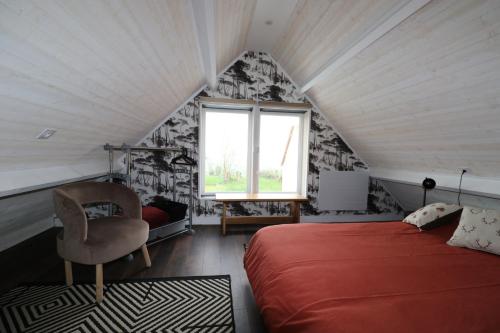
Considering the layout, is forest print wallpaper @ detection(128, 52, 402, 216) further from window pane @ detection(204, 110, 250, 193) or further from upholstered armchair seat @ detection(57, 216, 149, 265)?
upholstered armchair seat @ detection(57, 216, 149, 265)

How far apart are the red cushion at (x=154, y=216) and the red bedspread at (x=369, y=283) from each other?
154 cm

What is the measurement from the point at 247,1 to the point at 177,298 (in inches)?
109

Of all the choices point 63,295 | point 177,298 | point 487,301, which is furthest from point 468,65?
point 63,295

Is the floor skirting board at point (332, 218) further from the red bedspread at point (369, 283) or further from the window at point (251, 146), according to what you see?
the red bedspread at point (369, 283)

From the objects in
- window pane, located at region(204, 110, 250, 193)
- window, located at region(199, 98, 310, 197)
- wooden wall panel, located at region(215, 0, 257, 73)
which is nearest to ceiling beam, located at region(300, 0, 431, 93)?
wooden wall panel, located at region(215, 0, 257, 73)

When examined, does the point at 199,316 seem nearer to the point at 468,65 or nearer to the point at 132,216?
the point at 132,216

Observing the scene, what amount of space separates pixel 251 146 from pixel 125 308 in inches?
114

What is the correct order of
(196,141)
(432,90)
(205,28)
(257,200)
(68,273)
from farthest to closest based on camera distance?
(196,141)
(257,200)
(432,90)
(68,273)
(205,28)

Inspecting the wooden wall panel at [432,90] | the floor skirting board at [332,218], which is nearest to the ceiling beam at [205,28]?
the wooden wall panel at [432,90]

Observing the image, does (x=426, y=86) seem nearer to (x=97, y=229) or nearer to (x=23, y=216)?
(x=97, y=229)

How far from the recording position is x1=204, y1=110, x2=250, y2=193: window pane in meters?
4.08

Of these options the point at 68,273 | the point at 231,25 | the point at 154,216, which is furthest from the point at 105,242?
the point at 231,25

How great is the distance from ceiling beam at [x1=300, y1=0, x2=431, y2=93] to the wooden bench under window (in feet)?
6.01

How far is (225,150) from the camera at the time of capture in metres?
4.15
